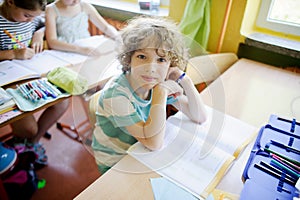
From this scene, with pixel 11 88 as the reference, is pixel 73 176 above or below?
below

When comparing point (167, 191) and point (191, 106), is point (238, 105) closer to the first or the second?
point (191, 106)

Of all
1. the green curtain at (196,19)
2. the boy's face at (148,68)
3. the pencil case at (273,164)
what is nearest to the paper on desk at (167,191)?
the pencil case at (273,164)

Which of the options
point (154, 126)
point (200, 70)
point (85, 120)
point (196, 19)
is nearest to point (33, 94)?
point (85, 120)

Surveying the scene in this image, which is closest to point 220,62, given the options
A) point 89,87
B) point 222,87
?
point 222,87

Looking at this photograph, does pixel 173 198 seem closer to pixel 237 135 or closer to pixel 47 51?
pixel 237 135

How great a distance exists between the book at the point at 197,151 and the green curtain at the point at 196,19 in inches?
27.4

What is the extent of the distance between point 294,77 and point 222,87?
1.47 feet

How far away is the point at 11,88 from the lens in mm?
1062

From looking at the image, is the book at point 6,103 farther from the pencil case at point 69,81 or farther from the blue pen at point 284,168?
the blue pen at point 284,168

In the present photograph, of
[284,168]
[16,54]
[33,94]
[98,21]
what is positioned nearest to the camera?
[284,168]

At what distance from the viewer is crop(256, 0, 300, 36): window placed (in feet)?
4.59

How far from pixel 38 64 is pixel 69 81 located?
288 millimetres

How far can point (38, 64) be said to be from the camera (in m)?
1.27

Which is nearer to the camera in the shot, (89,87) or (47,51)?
(89,87)
